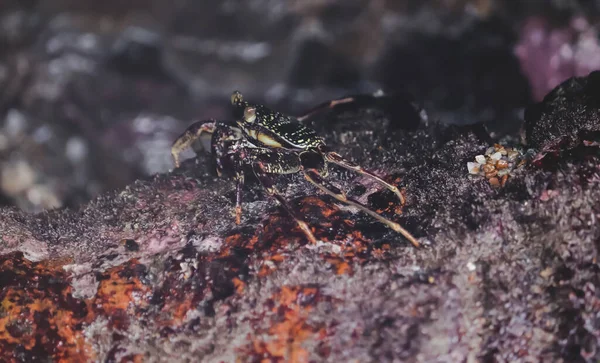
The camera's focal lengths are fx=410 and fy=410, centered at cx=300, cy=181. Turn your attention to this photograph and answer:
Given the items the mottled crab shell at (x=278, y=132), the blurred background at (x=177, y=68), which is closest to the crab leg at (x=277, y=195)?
the mottled crab shell at (x=278, y=132)

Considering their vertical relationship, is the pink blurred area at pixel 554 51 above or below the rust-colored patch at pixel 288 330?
above

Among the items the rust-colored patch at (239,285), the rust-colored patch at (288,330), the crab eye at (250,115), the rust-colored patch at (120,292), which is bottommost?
the rust-colored patch at (288,330)

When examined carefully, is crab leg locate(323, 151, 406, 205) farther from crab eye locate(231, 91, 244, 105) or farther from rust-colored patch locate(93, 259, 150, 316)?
rust-colored patch locate(93, 259, 150, 316)

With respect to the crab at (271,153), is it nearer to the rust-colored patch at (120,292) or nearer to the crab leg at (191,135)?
the crab leg at (191,135)

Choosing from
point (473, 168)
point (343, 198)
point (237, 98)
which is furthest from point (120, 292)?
point (473, 168)

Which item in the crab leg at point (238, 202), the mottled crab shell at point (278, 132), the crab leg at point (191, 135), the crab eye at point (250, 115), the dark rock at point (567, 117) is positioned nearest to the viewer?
the dark rock at point (567, 117)

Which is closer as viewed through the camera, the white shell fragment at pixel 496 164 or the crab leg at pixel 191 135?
the white shell fragment at pixel 496 164
